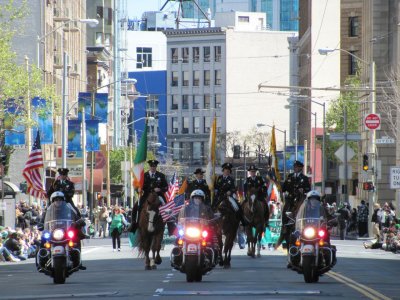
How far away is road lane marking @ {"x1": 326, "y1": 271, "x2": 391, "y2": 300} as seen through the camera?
22534 millimetres

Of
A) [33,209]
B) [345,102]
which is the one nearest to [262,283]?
[33,209]

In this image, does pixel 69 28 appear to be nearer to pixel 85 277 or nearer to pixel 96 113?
pixel 96 113

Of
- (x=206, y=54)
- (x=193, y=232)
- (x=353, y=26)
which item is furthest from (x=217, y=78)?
(x=193, y=232)

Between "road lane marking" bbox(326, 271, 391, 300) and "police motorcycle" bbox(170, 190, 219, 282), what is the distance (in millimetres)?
2533

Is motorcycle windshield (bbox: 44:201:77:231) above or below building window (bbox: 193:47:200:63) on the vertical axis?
below

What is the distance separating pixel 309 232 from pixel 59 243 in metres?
4.77

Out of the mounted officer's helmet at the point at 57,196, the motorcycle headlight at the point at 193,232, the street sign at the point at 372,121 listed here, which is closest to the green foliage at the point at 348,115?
the street sign at the point at 372,121

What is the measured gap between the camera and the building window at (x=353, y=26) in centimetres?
10719

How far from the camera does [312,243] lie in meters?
25.6

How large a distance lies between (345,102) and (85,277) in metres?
72.1

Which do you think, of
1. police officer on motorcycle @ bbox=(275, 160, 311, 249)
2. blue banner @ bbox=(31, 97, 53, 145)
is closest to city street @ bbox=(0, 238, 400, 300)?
police officer on motorcycle @ bbox=(275, 160, 311, 249)

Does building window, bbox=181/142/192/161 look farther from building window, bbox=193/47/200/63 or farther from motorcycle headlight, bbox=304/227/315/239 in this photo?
motorcycle headlight, bbox=304/227/315/239

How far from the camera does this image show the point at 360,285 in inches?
1006

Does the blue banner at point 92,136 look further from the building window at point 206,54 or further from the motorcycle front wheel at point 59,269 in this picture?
the building window at point 206,54
